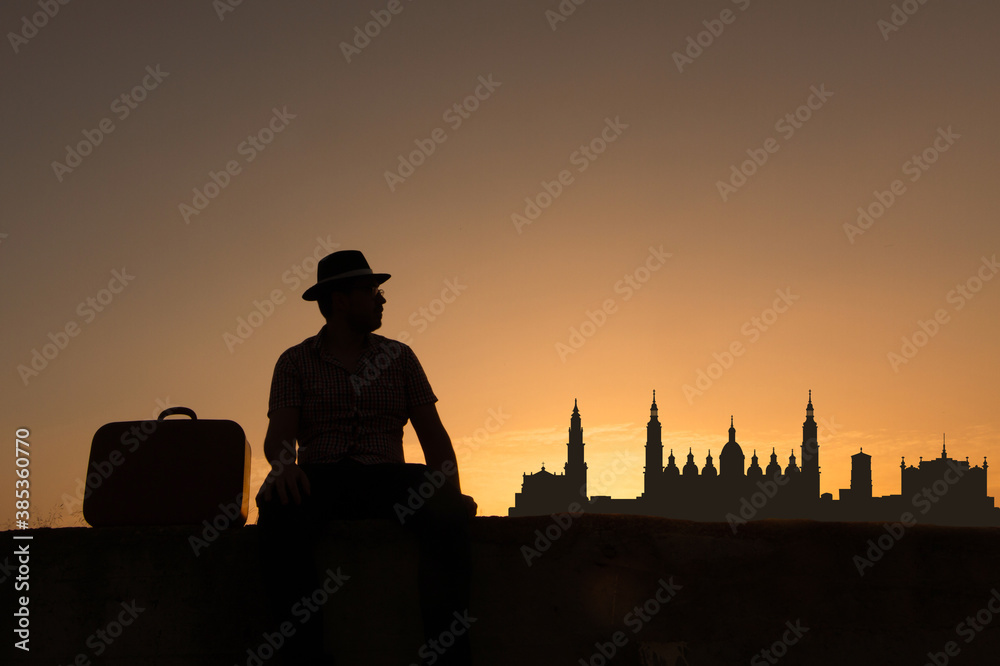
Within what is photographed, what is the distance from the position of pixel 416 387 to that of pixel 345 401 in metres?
0.32

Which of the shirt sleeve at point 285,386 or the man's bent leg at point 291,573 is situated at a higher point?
the shirt sleeve at point 285,386

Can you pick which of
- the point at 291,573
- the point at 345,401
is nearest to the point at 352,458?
the point at 345,401

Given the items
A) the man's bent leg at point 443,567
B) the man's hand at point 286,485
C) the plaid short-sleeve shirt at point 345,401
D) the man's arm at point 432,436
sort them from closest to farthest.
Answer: the man's bent leg at point 443,567 < the man's hand at point 286,485 < the plaid short-sleeve shirt at point 345,401 < the man's arm at point 432,436

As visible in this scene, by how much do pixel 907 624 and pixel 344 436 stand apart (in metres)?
2.55

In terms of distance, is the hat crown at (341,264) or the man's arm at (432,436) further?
the hat crown at (341,264)

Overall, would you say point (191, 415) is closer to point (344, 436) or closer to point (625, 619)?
point (344, 436)

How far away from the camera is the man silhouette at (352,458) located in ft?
11.1

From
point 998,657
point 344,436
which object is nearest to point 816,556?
point 998,657

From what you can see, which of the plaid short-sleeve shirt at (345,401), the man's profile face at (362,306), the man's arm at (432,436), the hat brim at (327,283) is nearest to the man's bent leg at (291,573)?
the plaid short-sleeve shirt at (345,401)

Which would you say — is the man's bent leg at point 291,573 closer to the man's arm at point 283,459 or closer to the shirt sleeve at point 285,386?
the man's arm at point 283,459

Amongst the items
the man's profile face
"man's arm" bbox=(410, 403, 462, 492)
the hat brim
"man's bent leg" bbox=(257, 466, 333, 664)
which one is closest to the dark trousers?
"man's bent leg" bbox=(257, 466, 333, 664)

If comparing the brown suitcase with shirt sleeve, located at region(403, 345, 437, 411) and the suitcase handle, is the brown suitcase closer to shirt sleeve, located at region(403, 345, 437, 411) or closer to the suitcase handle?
the suitcase handle

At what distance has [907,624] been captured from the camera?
12.6 ft

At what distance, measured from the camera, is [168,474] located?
3752 millimetres
